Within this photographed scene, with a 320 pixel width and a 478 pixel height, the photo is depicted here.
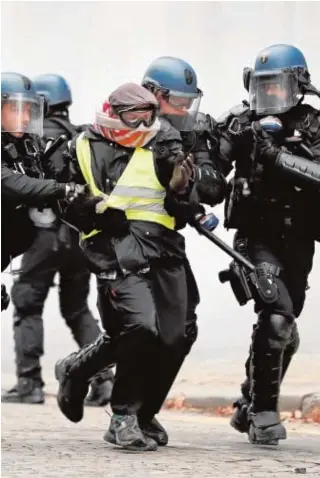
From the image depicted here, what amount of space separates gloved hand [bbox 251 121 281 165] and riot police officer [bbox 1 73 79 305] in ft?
3.05

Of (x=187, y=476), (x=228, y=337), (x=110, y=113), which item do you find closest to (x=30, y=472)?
(x=187, y=476)

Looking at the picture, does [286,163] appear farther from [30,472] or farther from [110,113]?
[30,472]

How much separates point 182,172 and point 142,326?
658mm

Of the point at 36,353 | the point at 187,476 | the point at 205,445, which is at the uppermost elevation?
the point at 187,476

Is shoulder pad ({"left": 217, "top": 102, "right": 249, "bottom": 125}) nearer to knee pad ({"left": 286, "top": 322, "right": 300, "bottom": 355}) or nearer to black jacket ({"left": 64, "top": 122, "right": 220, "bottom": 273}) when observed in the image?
→ black jacket ({"left": 64, "top": 122, "right": 220, "bottom": 273})

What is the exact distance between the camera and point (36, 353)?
12.3m

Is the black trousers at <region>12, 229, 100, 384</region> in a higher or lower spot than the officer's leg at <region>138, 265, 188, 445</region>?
lower

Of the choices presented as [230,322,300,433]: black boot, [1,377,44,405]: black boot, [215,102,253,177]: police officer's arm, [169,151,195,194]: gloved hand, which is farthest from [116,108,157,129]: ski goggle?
[1,377,44,405]: black boot

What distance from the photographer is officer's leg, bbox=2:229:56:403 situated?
40.1 feet

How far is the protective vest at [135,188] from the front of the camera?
8750 mm

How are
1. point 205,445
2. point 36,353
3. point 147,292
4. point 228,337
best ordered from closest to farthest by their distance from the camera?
point 147,292 < point 205,445 < point 36,353 < point 228,337

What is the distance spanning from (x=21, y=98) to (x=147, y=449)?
1864 millimetres

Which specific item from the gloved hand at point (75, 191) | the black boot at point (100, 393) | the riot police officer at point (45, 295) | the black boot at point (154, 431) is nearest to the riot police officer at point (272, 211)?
the black boot at point (154, 431)

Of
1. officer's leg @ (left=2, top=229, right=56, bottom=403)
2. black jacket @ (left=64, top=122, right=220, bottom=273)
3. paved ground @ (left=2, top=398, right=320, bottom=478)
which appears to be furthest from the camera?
officer's leg @ (left=2, top=229, right=56, bottom=403)
